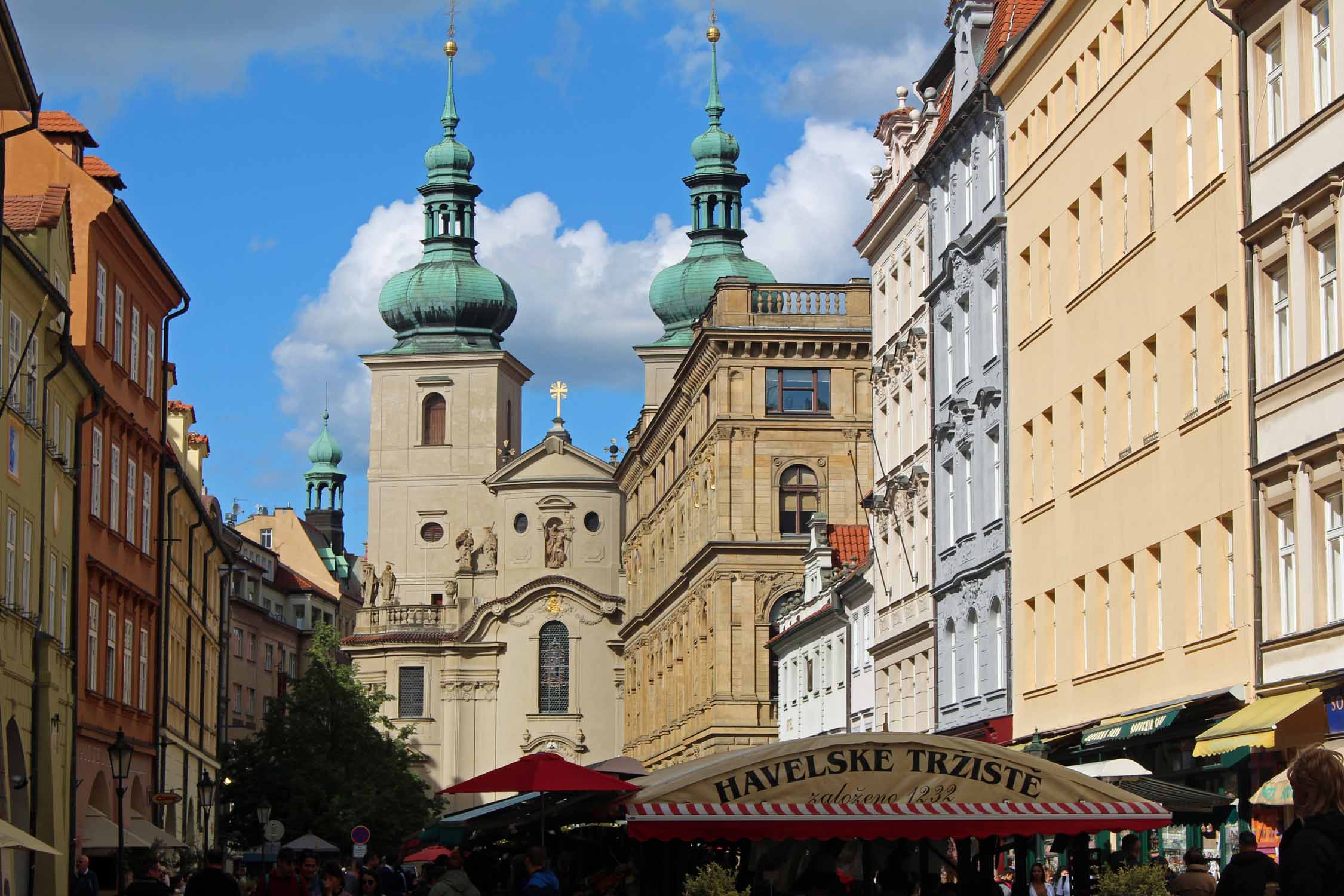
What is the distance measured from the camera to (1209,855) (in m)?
28.0

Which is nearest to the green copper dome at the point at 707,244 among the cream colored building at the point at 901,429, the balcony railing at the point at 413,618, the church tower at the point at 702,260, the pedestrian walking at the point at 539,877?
the church tower at the point at 702,260

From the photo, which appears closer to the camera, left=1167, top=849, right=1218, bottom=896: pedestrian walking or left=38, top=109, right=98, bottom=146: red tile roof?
left=1167, top=849, right=1218, bottom=896: pedestrian walking

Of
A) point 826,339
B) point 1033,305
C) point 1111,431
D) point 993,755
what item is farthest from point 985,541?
point 826,339

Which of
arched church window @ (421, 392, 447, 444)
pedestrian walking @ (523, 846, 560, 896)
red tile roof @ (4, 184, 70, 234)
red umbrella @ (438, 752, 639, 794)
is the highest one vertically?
arched church window @ (421, 392, 447, 444)

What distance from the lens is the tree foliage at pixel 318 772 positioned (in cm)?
Result: 6469

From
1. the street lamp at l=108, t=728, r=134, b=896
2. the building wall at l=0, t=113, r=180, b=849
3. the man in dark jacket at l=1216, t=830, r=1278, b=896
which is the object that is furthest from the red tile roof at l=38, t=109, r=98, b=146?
the man in dark jacket at l=1216, t=830, r=1278, b=896

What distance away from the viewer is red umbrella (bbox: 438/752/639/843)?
70.3 feet

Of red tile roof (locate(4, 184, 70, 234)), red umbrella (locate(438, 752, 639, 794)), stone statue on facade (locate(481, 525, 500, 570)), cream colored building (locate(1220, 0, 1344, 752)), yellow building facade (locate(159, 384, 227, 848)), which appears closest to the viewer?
red umbrella (locate(438, 752, 639, 794))

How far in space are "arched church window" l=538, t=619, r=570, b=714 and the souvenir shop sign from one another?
9378 cm

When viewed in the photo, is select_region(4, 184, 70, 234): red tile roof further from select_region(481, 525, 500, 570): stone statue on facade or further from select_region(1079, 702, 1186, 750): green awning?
select_region(481, 525, 500, 570): stone statue on facade

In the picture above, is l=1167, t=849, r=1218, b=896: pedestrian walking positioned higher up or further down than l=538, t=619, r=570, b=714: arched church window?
further down

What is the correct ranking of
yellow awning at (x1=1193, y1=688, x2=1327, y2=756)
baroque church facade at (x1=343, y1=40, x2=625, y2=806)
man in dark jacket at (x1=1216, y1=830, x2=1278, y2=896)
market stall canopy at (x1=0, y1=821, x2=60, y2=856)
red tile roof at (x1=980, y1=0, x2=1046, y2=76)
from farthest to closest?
baroque church facade at (x1=343, y1=40, x2=625, y2=806) < red tile roof at (x1=980, y1=0, x2=1046, y2=76) < yellow awning at (x1=1193, y1=688, x2=1327, y2=756) < market stall canopy at (x1=0, y1=821, x2=60, y2=856) < man in dark jacket at (x1=1216, y1=830, x2=1278, y2=896)

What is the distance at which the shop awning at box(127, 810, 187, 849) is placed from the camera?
1457 inches

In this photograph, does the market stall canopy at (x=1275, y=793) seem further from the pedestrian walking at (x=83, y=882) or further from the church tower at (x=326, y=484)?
the church tower at (x=326, y=484)
